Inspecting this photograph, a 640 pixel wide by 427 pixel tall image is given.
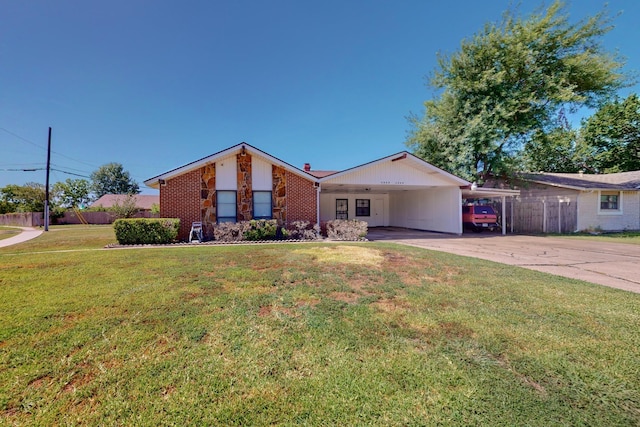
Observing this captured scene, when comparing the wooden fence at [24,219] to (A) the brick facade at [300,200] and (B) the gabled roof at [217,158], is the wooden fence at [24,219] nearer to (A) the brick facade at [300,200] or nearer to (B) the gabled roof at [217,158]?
(B) the gabled roof at [217,158]

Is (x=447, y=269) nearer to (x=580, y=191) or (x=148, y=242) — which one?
(x=148, y=242)

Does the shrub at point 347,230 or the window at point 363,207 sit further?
the window at point 363,207

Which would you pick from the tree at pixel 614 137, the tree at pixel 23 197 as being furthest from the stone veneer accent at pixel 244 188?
the tree at pixel 614 137

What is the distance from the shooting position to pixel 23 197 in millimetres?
33625

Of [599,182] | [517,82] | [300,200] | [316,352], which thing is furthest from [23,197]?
[599,182]

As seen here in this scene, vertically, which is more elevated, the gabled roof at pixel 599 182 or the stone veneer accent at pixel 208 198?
the gabled roof at pixel 599 182

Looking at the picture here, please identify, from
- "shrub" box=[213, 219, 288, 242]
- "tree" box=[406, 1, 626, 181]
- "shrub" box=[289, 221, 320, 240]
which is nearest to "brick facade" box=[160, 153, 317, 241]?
"shrub" box=[289, 221, 320, 240]

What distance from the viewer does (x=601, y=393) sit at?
214cm

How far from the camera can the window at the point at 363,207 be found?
21016 mm

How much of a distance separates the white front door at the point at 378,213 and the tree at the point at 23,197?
126ft

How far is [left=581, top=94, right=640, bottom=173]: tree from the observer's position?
26.1m

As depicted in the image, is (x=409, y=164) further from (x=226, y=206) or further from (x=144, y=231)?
(x=144, y=231)

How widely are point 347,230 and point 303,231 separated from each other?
2.09 meters

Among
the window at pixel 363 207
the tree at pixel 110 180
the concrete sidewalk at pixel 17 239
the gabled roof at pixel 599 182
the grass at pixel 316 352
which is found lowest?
the grass at pixel 316 352
